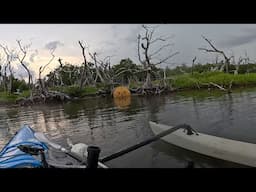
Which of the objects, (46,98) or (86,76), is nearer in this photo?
(46,98)

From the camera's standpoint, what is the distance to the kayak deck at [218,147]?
2.85 m

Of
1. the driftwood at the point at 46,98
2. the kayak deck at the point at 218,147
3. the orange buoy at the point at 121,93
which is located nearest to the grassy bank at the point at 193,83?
the driftwood at the point at 46,98

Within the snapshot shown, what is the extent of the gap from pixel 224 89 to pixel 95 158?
13.0 metres

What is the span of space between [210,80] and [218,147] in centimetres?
1207

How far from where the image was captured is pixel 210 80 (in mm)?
14703

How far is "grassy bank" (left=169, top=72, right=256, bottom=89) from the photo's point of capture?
1436cm

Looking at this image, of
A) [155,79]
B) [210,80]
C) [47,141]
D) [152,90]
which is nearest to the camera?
[47,141]

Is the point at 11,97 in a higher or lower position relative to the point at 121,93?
lower

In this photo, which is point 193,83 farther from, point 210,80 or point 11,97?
point 11,97

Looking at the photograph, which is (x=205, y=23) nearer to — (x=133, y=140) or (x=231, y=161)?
(x=231, y=161)

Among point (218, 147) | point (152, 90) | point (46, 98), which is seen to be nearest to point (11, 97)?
point (46, 98)

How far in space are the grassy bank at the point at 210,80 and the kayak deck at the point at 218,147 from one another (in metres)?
11.1
